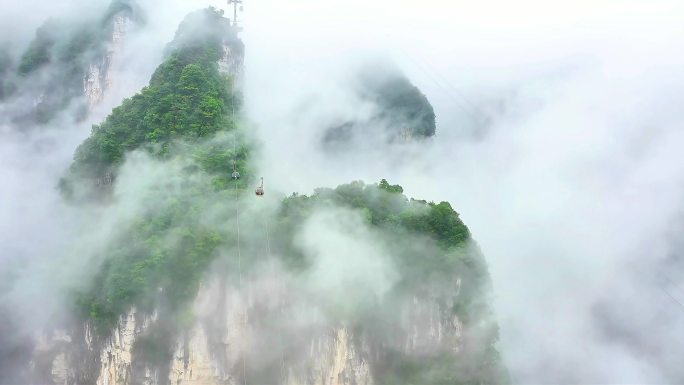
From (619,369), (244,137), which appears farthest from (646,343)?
(244,137)

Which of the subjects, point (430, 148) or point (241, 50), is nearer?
point (241, 50)

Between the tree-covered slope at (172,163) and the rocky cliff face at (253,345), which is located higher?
the tree-covered slope at (172,163)

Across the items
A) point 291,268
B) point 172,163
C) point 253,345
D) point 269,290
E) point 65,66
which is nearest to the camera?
point 253,345

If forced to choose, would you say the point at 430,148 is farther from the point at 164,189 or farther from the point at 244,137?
the point at 164,189

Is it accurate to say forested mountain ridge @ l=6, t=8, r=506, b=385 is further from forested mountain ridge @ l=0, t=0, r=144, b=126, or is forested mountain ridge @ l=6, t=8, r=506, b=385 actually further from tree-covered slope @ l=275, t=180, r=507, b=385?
forested mountain ridge @ l=0, t=0, r=144, b=126

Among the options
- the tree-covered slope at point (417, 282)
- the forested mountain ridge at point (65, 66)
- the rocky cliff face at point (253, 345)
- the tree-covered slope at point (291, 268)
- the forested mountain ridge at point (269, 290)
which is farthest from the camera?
the forested mountain ridge at point (65, 66)

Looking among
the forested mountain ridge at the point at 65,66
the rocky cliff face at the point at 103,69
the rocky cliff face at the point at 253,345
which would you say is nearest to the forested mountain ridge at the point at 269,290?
the rocky cliff face at the point at 253,345

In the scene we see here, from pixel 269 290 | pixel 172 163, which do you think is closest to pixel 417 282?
pixel 269 290

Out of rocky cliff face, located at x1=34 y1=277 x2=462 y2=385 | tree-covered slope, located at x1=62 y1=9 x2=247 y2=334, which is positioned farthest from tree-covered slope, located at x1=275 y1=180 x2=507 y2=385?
tree-covered slope, located at x1=62 y1=9 x2=247 y2=334

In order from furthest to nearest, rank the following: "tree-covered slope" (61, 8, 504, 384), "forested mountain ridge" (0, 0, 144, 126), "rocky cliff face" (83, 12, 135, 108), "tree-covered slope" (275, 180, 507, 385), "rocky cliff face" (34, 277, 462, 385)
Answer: "forested mountain ridge" (0, 0, 144, 126), "rocky cliff face" (83, 12, 135, 108), "tree-covered slope" (275, 180, 507, 385), "tree-covered slope" (61, 8, 504, 384), "rocky cliff face" (34, 277, 462, 385)

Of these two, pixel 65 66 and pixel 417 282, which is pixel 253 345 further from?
pixel 65 66

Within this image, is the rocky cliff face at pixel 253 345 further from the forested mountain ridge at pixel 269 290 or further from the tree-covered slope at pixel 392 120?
the tree-covered slope at pixel 392 120
